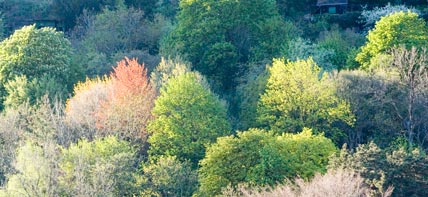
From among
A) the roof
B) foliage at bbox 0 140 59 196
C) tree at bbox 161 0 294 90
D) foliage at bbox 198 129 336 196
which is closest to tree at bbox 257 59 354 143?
foliage at bbox 198 129 336 196

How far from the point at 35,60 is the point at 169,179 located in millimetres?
14571

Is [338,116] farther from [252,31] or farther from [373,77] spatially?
[252,31]

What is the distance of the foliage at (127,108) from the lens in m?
39.2

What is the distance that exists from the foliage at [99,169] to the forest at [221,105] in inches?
3.2

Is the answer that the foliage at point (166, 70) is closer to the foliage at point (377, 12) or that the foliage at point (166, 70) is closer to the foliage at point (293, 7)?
the foliage at point (293, 7)

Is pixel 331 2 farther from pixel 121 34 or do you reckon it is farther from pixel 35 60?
pixel 35 60

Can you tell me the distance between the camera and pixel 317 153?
34156 mm

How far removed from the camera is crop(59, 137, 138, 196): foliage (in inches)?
1272

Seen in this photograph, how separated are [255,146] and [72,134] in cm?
1005

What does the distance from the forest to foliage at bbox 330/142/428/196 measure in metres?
0.05

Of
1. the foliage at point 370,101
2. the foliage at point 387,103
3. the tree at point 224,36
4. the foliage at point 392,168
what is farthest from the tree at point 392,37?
the foliage at point 392,168

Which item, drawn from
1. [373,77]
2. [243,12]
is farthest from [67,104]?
[373,77]

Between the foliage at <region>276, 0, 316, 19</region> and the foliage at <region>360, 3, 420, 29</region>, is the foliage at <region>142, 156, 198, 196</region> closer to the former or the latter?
the foliage at <region>360, 3, 420, 29</region>

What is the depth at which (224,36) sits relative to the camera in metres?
49.0
